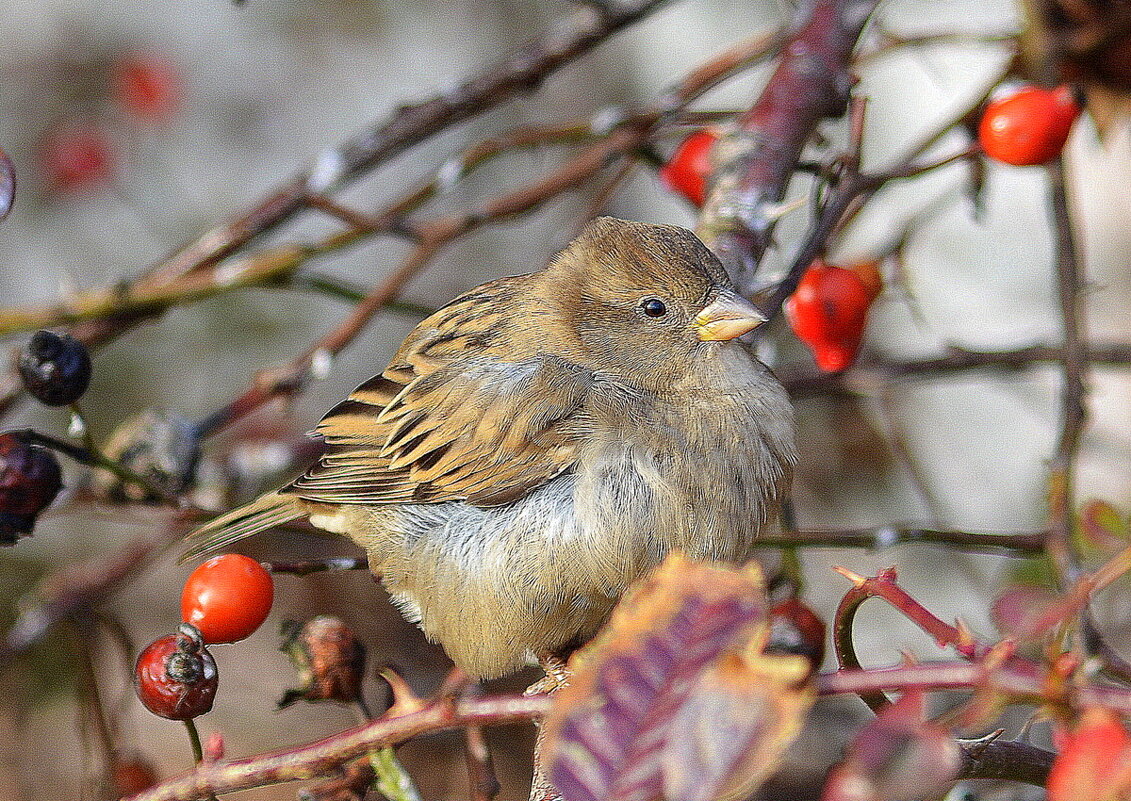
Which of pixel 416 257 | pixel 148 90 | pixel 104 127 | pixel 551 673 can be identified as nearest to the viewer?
pixel 551 673

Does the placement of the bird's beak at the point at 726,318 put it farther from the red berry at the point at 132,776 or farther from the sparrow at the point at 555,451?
the red berry at the point at 132,776

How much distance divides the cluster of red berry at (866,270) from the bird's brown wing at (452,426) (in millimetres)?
393

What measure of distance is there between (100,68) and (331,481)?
9.11 ft

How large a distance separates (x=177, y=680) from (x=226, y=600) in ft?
1.04

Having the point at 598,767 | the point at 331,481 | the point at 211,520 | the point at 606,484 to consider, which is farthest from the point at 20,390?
the point at 598,767

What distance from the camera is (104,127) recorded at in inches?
154

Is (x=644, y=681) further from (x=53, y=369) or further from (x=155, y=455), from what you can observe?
(x=155, y=455)

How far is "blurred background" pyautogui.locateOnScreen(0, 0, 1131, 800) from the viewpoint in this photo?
3059mm

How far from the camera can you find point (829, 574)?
3744 mm

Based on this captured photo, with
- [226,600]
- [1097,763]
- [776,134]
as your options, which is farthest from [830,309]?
[1097,763]

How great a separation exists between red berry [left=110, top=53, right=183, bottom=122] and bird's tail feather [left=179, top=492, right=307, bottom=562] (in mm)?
2190

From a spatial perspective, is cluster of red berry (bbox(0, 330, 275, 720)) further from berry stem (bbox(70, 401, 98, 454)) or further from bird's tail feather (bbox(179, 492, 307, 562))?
bird's tail feather (bbox(179, 492, 307, 562))

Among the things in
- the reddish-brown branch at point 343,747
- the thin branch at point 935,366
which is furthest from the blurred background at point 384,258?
the reddish-brown branch at point 343,747

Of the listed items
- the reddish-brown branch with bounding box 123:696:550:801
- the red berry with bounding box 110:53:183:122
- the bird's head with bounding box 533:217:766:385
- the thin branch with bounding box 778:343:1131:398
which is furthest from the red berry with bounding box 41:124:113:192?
the reddish-brown branch with bounding box 123:696:550:801
